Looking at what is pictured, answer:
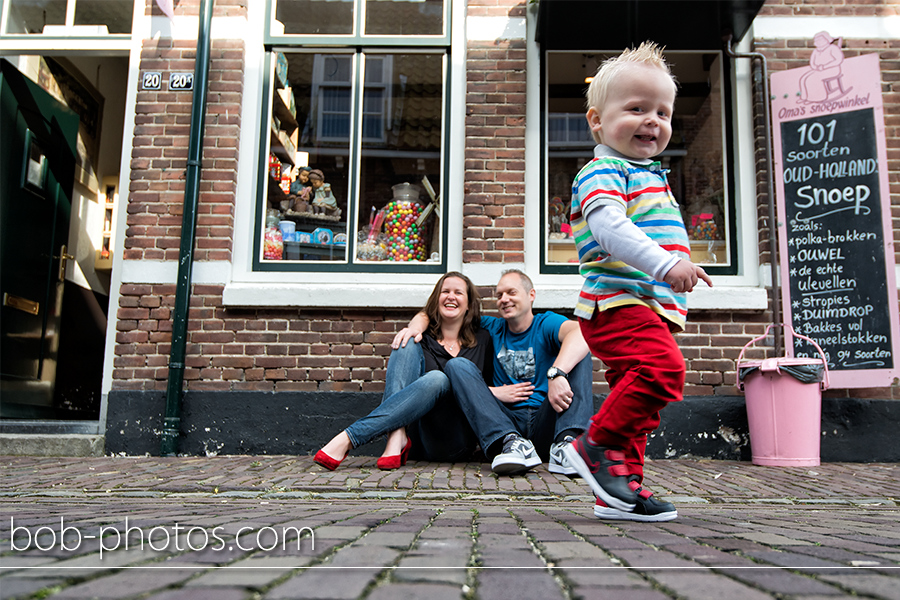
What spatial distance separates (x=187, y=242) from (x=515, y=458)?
2789 millimetres

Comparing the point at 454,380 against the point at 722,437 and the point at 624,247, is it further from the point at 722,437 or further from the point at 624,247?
the point at 722,437

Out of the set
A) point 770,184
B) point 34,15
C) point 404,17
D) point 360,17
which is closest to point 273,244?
point 360,17

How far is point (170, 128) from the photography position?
495cm

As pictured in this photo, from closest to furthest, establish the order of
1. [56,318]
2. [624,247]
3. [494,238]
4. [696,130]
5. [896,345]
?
[624,247] → [896,345] → [494,238] → [696,130] → [56,318]

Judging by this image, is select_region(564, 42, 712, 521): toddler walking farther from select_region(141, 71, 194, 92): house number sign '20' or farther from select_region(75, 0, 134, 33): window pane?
select_region(75, 0, 134, 33): window pane

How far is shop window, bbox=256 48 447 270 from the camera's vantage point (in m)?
5.16

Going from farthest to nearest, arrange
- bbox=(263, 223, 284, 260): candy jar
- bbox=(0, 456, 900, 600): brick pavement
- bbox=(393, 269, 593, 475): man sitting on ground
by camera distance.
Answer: bbox=(263, 223, 284, 260): candy jar
bbox=(393, 269, 593, 475): man sitting on ground
bbox=(0, 456, 900, 600): brick pavement

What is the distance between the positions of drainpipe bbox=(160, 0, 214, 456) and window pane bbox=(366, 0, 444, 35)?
1.19m

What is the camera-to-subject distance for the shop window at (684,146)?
16.7 feet

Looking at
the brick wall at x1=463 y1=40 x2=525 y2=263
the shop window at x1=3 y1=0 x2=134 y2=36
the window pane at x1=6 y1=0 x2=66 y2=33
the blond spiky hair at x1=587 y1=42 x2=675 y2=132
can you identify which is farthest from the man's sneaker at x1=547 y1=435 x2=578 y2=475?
the window pane at x1=6 y1=0 x2=66 y2=33

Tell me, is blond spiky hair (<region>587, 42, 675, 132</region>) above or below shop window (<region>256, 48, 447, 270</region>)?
below

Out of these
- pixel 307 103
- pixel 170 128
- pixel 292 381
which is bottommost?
pixel 292 381

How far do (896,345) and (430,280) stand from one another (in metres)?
3.11

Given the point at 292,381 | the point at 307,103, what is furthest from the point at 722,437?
the point at 307,103
